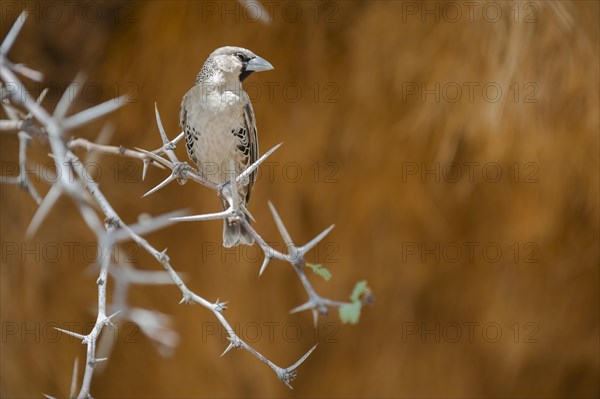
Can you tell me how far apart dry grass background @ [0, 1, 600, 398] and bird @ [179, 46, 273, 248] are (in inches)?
43.8

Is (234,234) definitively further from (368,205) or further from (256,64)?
(368,205)

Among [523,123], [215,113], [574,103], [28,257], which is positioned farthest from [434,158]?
[28,257]

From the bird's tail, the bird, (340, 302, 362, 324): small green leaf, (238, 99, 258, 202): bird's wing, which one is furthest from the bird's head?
(340, 302, 362, 324): small green leaf

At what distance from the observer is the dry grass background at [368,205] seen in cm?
330

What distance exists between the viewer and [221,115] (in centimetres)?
201

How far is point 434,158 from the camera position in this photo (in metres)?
3.61

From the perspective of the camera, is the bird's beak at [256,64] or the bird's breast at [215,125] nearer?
the bird's beak at [256,64]

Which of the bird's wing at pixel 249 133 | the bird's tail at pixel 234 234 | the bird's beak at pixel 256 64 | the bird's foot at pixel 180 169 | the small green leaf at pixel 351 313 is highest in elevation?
the bird's beak at pixel 256 64

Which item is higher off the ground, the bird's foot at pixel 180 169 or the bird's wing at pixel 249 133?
the bird's wing at pixel 249 133

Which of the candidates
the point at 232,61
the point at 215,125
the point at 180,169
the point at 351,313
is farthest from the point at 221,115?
the point at 351,313

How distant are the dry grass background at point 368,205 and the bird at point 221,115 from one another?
1112 mm

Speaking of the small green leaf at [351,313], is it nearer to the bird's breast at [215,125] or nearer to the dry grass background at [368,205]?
the bird's breast at [215,125]

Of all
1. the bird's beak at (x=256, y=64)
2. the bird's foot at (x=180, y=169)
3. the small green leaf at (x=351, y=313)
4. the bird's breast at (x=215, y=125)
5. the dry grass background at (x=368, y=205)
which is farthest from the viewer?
the dry grass background at (x=368, y=205)

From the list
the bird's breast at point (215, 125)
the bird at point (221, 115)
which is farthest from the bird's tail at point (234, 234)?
the bird's breast at point (215, 125)
